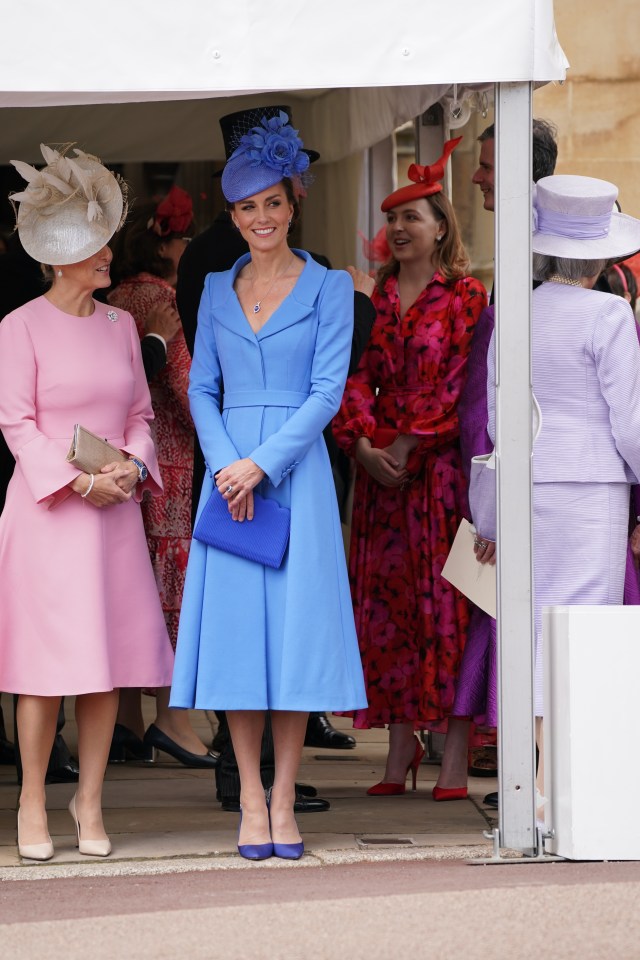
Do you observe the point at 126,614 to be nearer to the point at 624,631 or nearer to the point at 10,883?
the point at 10,883

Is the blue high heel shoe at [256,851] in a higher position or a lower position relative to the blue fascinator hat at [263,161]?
lower

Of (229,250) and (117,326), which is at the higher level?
(229,250)

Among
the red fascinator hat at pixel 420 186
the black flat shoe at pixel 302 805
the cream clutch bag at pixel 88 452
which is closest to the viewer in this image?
the cream clutch bag at pixel 88 452

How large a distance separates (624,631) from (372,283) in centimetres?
154

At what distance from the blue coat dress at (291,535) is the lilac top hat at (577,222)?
0.62 metres

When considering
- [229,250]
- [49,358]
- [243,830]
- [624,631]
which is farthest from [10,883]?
[229,250]

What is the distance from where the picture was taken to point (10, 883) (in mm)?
4301

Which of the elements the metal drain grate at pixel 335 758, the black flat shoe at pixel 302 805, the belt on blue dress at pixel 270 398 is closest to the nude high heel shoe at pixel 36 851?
the black flat shoe at pixel 302 805

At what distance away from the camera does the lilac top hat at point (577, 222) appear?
4762 millimetres

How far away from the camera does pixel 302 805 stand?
5.37 m

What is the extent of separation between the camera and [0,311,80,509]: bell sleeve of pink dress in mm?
4535

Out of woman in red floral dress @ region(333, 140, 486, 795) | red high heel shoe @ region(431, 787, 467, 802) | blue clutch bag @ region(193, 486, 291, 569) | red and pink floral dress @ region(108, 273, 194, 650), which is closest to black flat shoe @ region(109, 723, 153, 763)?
red and pink floral dress @ region(108, 273, 194, 650)

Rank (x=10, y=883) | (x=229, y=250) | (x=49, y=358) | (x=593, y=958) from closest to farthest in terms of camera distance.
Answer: (x=593, y=958)
(x=10, y=883)
(x=49, y=358)
(x=229, y=250)

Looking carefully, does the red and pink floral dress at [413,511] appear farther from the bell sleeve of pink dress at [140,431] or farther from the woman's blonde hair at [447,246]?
the bell sleeve of pink dress at [140,431]
